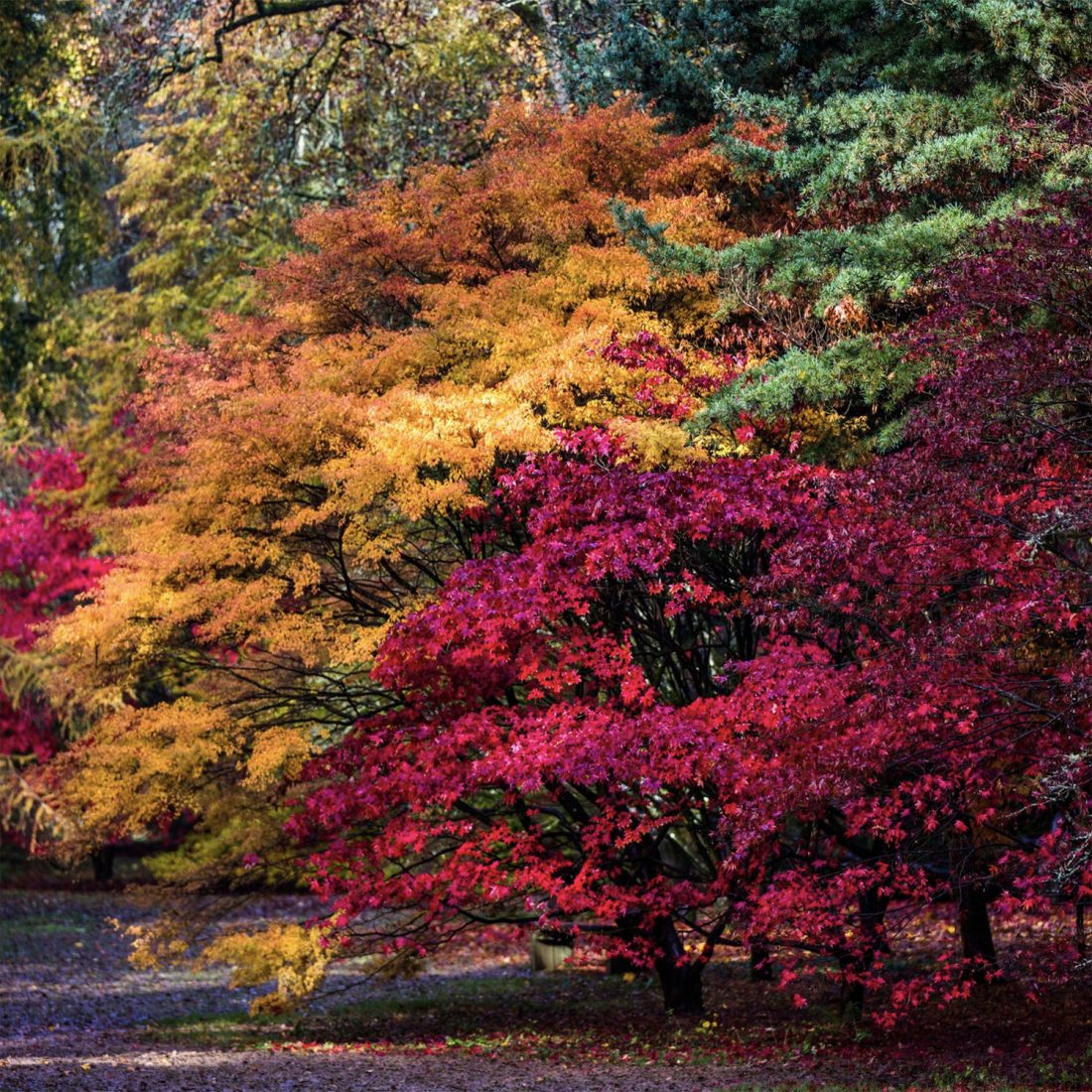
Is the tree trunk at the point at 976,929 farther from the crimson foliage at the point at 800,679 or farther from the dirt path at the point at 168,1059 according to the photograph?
the dirt path at the point at 168,1059

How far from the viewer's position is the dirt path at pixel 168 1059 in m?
9.95

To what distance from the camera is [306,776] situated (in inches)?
471

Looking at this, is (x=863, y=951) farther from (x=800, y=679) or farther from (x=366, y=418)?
(x=366, y=418)

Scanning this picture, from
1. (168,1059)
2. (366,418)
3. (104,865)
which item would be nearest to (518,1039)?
(168,1059)

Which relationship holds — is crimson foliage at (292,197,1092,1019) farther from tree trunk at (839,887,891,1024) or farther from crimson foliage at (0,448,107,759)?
crimson foliage at (0,448,107,759)

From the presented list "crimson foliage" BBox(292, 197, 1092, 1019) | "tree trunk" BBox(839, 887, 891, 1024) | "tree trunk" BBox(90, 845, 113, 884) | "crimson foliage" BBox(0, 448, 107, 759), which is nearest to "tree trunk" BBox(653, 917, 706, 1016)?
"crimson foliage" BBox(292, 197, 1092, 1019)

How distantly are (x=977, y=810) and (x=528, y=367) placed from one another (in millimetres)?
4625

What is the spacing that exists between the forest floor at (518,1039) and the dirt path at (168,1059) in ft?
0.09

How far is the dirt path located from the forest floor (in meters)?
0.03

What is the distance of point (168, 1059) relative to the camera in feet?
37.0

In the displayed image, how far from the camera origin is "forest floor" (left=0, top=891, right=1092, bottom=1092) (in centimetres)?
995

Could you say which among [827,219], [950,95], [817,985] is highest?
[950,95]

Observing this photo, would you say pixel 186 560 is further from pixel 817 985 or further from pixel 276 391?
pixel 817 985

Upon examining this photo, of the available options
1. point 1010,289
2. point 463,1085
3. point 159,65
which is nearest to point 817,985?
point 463,1085
